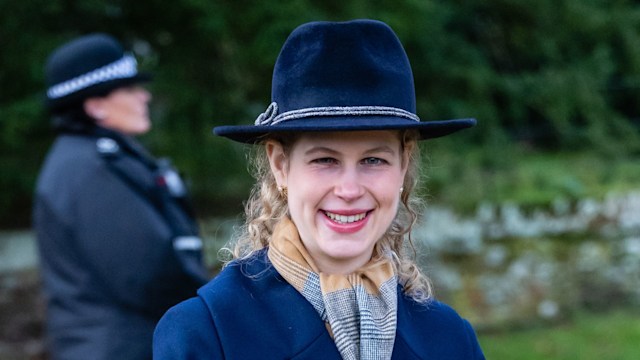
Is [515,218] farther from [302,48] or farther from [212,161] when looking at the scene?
[302,48]

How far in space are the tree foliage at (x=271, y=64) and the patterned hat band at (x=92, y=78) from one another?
48.3 inches

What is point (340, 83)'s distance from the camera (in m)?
2.03

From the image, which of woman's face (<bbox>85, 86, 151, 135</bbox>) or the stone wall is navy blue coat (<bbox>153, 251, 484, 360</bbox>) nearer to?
woman's face (<bbox>85, 86, 151, 135</bbox>)

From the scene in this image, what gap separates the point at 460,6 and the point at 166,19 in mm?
1824

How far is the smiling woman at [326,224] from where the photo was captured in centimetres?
200

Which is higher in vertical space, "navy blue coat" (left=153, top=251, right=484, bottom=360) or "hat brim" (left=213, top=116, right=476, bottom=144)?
"hat brim" (left=213, top=116, right=476, bottom=144)

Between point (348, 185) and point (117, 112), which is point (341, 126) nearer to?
point (348, 185)

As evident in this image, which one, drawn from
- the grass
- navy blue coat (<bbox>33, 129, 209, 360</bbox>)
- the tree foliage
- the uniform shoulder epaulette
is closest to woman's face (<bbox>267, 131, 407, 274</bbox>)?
navy blue coat (<bbox>33, 129, 209, 360</bbox>)

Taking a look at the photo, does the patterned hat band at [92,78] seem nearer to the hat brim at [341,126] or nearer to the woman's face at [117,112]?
the woman's face at [117,112]

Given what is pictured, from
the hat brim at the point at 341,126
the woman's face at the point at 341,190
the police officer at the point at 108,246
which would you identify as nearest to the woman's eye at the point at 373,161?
the woman's face at the point at 341,190

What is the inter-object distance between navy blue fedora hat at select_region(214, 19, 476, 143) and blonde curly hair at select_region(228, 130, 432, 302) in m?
0.11

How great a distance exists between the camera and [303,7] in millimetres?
5047

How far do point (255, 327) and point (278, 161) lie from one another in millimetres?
370

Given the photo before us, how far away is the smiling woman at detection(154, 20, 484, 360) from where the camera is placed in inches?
78.6
